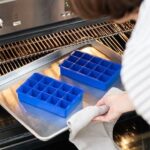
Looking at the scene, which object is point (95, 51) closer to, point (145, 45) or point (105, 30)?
point (105, 30)

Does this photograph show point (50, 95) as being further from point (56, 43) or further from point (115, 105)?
point (56, 43)

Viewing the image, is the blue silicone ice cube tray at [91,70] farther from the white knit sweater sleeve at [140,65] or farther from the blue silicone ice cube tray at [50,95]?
the white knit sweater sleeve at [140,65]

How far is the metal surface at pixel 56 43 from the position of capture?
121 cm

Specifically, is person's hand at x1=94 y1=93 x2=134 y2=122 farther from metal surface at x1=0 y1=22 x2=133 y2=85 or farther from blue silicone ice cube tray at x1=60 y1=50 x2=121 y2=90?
metal surface at x1=0 y1=22 x2=133 y2=85

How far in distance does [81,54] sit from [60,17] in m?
0.14

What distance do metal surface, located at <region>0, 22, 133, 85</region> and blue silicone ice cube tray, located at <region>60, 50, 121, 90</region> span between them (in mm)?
82

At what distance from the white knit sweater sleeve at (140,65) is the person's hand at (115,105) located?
20 cm

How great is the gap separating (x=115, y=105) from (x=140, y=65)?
27cm

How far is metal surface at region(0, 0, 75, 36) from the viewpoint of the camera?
40.3 inches

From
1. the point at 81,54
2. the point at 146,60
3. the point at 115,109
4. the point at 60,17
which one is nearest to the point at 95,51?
the point at 81,54

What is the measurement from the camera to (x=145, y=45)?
2.33 feet

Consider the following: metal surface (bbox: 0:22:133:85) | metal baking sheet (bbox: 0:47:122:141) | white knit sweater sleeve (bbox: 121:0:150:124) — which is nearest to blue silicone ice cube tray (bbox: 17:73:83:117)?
metal baking sheet (bbox: 0:47:122:141)

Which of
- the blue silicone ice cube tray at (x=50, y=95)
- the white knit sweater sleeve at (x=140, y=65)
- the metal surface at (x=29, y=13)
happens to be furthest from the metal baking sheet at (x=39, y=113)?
the white knit sweater sleeve at (x=140, y=65)

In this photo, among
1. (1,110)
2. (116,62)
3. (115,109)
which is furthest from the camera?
(116,62)
